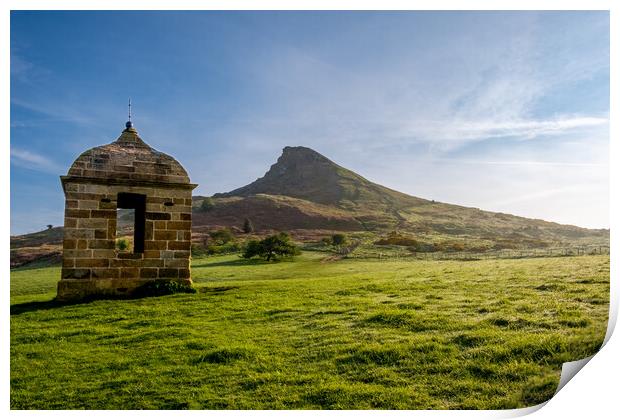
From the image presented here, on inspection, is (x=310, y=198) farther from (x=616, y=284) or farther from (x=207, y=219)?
(x=616, y=284)

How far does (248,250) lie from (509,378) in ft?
58.7

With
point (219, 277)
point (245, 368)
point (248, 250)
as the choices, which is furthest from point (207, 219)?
point (245, 368)

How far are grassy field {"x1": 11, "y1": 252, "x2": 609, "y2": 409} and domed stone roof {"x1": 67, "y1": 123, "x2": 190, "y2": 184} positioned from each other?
A: 3.24 metres

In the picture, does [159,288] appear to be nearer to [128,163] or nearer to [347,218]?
[128,163]

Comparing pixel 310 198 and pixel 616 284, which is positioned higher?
pixel 310 198

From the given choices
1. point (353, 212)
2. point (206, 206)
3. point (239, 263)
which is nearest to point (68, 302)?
point (239, 263)

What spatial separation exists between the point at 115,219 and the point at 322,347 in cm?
703

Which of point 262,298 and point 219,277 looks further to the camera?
point 219,277

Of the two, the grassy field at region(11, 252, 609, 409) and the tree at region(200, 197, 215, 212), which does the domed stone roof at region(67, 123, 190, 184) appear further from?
the tree at region(200, 197, 215, 212)

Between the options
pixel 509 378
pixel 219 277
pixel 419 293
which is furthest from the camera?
pixel 219 277

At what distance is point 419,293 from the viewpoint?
30.6 feet

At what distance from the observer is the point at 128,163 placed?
36.3 ft

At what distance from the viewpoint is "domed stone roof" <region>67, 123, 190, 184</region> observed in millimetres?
10695

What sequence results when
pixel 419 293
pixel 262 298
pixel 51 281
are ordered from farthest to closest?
pixel 51 281
pixel 262 298
pixel 419 293
